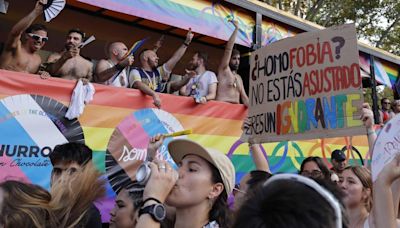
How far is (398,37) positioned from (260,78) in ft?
48.2

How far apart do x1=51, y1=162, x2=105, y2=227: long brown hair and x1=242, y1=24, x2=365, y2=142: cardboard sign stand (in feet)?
5.58

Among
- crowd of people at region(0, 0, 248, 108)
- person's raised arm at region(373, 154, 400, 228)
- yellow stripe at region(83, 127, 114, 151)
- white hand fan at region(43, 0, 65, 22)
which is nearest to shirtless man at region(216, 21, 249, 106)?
crowd of people at region(0, 0, 248, 108)

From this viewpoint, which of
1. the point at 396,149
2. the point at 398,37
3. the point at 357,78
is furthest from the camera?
the point at 398,37

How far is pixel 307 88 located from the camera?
3178 millimetres

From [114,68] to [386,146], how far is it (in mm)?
2814

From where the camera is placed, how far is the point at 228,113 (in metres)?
4.72

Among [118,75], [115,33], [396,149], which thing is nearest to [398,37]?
[115,33]

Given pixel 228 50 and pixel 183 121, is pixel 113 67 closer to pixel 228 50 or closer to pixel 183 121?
pixel 183 121

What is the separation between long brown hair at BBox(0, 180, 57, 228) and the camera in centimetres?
152

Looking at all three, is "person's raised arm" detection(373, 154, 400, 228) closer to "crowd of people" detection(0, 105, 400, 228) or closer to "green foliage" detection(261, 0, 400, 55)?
"crowd of people" detection(0, 105, 400, 228)

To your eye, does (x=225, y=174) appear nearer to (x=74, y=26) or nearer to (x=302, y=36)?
(x=302, y=36)

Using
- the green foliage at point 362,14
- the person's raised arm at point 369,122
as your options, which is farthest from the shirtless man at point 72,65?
the green foliage at point 362,14

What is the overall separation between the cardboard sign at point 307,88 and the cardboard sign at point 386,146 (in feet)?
2.06

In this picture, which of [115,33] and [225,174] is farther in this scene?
[115,33]
